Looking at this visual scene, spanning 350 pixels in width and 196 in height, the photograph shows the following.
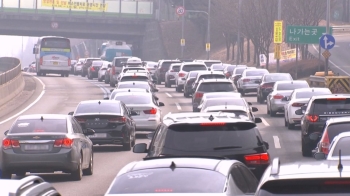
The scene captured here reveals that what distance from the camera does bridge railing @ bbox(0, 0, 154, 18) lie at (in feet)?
319

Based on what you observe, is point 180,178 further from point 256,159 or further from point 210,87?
point 210,87

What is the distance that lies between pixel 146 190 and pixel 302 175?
2.17 metres

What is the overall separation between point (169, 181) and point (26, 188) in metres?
2.55

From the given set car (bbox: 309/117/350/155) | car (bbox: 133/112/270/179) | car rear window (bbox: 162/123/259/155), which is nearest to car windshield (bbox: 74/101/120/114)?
car (bbox: 309/117/350/155)

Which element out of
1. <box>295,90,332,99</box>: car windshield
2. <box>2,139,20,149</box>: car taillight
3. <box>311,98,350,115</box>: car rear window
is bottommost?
<box>2,139,20,149</box>: car taillight

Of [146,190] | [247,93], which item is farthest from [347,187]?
[247,93]

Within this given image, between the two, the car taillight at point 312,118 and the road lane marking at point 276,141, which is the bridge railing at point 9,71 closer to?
the road lane marking at point 276,141

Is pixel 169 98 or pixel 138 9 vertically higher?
pixel 138 9

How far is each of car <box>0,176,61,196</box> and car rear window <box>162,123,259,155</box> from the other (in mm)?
5605

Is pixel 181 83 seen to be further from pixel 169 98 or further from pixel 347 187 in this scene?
pixel 347 187

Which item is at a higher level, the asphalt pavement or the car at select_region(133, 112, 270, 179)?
the car at select_region(133, 112, 270, 179)

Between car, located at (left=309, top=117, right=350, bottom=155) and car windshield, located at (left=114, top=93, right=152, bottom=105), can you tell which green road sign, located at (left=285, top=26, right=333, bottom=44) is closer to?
car windshield, located at (left=114, top=93, right=152, bottom=105)

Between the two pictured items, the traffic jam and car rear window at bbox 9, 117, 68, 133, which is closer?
the traffic jam

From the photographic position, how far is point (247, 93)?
54531mm
